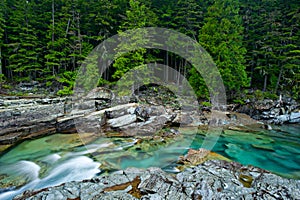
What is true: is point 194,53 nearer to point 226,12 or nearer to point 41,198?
point 226,12

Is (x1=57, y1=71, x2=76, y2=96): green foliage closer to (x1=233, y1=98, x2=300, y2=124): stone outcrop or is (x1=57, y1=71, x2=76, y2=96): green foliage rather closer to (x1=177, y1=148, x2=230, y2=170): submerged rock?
(x1=177, y1=148, x2=230, y2=170): submerged rock

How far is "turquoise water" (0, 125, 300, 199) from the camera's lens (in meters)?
5.95

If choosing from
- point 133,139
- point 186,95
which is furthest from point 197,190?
point 186,95

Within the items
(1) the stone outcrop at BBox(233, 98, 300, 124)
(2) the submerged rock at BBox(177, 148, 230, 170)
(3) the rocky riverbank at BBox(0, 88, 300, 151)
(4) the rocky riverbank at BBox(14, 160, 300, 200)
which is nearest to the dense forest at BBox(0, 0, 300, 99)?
(1) the stone outcrop at BBox(233, 98, 300, 124)

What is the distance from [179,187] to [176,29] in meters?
17.7

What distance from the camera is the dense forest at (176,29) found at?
48.9 ft

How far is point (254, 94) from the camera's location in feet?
55.1

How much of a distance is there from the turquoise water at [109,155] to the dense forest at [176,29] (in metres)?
6.38

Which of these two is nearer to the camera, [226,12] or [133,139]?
[133,139]

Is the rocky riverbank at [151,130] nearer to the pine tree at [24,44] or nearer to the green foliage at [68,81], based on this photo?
the green foliage at [68,81]

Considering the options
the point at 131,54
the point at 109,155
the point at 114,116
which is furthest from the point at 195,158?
the point at 131,54

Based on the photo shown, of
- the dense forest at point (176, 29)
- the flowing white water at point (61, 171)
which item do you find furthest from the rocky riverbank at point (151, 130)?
the dense forest at point (176, 29)

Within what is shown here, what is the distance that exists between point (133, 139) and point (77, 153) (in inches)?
112

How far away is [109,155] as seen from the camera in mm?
7430
